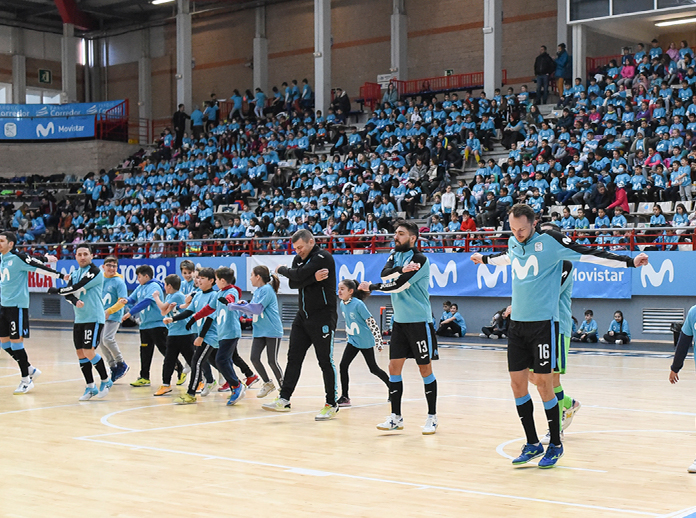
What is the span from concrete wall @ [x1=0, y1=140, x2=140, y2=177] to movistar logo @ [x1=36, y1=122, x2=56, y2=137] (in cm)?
44

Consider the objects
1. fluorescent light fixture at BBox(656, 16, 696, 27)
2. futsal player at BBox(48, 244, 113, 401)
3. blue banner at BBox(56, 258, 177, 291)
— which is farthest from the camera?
fluorescent light fixture at BBox(656, 16, 696, 27)

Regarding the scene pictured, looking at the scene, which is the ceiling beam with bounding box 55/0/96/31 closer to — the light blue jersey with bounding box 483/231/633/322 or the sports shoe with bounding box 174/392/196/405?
the sports shoe with bounding box 174/392/196/405

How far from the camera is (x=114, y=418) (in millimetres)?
10758

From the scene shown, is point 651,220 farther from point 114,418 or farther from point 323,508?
point 323,508

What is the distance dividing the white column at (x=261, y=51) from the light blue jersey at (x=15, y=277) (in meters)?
31.5

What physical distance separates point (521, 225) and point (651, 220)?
14.7 meters

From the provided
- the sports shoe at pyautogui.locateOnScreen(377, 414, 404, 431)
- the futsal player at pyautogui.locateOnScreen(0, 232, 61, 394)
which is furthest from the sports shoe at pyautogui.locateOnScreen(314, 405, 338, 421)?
the futsal player at pyautogui.locateOnScreen(0, 232, 61, 394)

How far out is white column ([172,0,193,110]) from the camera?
4092 cm

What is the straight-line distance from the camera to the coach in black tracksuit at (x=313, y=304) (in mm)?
10305

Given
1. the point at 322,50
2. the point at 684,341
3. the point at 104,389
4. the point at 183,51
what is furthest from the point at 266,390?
the point at 183,51

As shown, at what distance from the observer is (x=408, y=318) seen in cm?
946

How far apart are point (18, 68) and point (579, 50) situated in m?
30.2

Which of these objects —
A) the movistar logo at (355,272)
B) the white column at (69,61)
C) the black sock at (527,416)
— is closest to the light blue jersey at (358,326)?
the black sock at (527,416)

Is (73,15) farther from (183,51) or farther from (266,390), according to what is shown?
(266,390)
